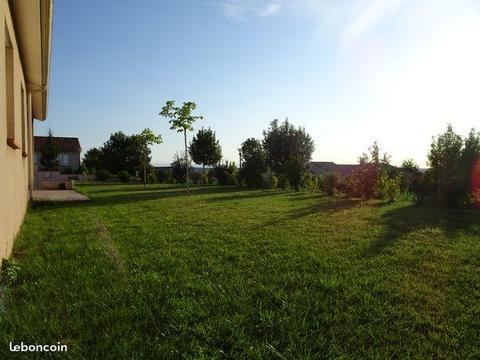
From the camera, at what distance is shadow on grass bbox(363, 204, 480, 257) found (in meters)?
6.39

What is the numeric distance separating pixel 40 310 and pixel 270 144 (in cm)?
4337

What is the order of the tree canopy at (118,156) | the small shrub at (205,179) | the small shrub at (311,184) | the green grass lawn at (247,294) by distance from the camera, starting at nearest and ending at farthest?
the green grass lawn at (247,294) → the small shrub at (311,184) → the small shrub at (205,179) → the tree canopy at (118,156)

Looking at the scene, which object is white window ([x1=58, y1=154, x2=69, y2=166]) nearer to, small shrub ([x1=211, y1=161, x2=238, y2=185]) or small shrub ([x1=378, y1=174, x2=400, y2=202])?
small shrub ([x1=211, y1=161, x2=238, y2=185])

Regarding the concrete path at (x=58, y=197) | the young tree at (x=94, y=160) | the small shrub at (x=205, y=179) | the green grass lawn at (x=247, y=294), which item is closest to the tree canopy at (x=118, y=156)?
the young tree at (x=94, y=160)

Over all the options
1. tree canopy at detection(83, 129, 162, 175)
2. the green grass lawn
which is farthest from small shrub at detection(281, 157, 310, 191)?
tree canopy at detection(83, 129, 162, 175)

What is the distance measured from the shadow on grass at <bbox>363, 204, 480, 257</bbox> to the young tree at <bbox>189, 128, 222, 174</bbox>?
25306 mm

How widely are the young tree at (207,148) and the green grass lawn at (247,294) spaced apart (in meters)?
28.1

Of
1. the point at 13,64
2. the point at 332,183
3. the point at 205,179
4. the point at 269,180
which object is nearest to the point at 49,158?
the point at 205,179

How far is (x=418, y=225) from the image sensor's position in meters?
8.40

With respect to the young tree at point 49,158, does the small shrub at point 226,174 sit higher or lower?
lower

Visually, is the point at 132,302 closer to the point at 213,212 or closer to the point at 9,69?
the point at 9,69

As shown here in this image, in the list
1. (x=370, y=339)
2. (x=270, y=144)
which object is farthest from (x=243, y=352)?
(x=270, y=144)

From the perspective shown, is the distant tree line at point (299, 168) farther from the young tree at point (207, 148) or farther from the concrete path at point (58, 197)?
the concrete path at point (58, 197)

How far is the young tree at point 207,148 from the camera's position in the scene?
115ft
